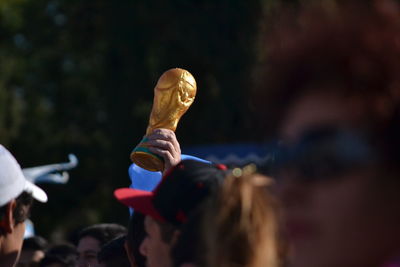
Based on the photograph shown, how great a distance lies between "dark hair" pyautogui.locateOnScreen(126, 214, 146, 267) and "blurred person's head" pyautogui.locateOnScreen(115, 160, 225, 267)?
93 mm

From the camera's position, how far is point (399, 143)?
5.93 feet

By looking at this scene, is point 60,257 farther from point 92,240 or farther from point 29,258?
point 92,240

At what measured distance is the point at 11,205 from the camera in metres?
3.58

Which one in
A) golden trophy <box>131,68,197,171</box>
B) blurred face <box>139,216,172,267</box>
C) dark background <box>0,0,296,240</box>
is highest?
dark background <box>0,0,296,240</box>

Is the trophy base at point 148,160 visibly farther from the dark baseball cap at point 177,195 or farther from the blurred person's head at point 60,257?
the blurred person's head at point 60,257

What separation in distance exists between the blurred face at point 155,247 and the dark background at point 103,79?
10.3 meters

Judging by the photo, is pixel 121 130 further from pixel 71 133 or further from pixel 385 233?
pixel 385 233

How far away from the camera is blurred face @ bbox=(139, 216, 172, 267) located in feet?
10.2

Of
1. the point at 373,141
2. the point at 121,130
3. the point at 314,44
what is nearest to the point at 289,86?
the point at 314,44

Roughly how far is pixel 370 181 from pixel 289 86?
26 centimetres

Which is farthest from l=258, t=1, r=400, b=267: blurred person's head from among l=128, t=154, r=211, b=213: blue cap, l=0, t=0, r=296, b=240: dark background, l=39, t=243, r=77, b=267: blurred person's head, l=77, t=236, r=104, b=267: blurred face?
l=0, t=0, r=296, b=240: dark background

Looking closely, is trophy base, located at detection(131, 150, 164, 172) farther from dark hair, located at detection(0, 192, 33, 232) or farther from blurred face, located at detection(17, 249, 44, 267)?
blurred face, located at detection(17, 249, 44, 267)

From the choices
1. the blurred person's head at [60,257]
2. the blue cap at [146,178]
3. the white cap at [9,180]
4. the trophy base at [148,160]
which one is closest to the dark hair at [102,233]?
the blurred person's head at [60,257]

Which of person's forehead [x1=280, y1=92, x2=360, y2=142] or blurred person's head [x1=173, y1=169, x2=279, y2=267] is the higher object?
person's forehead [x1=280, y1=92, x2=360, y2=142]
